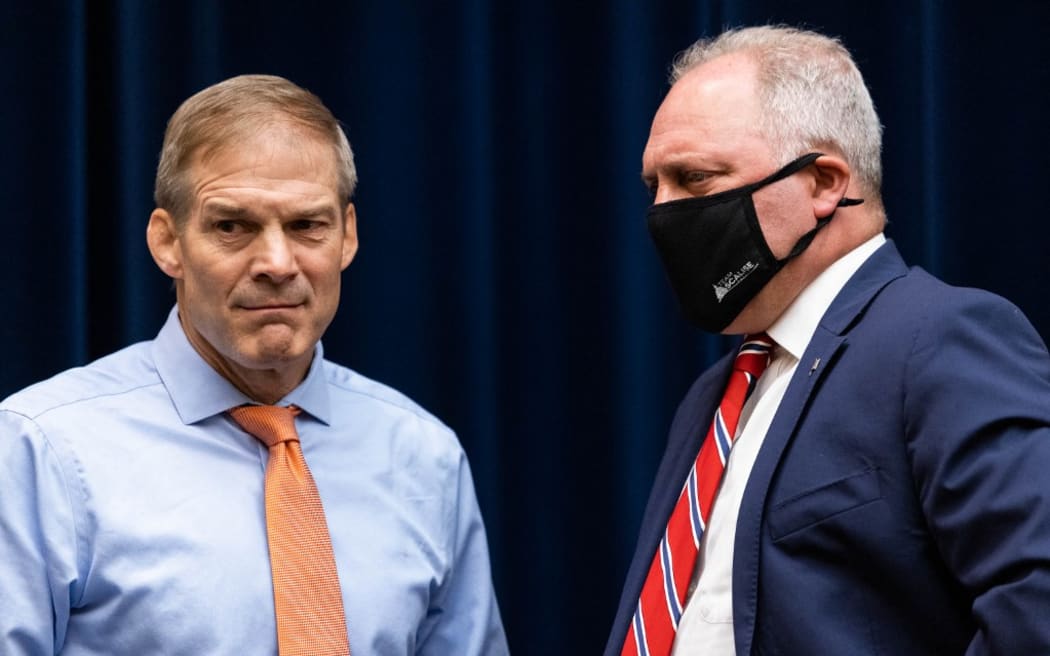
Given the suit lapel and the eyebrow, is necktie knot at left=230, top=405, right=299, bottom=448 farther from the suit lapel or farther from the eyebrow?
the suit lapel

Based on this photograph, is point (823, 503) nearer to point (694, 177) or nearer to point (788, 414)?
point (788, 414)

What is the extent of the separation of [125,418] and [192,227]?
10.8 inches

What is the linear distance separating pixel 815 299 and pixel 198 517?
858 millimetres

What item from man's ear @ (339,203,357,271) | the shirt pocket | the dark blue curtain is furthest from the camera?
the dark blue curtain

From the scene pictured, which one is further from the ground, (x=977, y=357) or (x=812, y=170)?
(x=812, y=170)

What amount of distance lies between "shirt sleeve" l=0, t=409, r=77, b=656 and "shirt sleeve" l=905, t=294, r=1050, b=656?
1.03 metres

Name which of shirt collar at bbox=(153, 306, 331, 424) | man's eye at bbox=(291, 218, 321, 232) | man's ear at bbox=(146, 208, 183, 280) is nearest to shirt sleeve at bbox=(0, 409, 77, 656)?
shirt collar at bbox=(153, 306, 331, 424)

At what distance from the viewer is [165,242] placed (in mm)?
1899

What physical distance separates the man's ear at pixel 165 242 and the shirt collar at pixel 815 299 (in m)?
0.84

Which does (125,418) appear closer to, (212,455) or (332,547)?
(212,455)

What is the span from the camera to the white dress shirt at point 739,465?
5.45 feet

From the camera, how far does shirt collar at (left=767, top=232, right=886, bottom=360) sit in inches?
68.8

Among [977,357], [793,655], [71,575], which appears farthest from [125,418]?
[977,357]

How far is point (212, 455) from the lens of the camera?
1835mm
